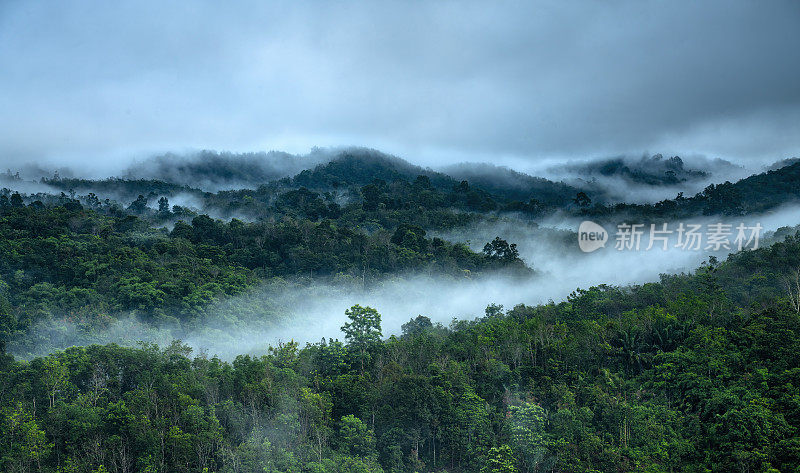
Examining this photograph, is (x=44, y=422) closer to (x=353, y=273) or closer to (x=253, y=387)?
(x=253, y=387)

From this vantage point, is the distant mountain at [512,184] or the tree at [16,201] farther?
the distant mountain at [512,184]

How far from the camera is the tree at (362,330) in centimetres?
3553

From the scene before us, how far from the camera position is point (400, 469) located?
2762 cm

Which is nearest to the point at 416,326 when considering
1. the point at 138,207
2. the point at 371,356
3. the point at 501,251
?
the point at 371,356

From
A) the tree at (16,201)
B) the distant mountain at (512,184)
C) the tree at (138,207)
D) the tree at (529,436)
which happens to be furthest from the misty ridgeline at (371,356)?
the distant mountain at (512,184)

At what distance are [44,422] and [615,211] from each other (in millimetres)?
77808

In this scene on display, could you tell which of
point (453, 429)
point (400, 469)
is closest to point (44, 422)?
point (400, 469)

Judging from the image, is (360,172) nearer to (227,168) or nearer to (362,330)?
(227,168)

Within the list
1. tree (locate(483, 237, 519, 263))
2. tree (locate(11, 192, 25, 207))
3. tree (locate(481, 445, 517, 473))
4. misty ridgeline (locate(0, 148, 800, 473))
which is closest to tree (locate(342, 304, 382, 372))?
misty ridgeline (locate(0, 148, 800, 473))

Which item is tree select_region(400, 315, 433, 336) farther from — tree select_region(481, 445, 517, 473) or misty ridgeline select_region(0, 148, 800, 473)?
tree select_region(481, 445, 517, 473)

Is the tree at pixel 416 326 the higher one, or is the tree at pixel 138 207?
the tree at pixel 138 207

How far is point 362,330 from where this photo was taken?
118 feet

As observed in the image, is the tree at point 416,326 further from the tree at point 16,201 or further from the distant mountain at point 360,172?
the distant mountain at point 360,172

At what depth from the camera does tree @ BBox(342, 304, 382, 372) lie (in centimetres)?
3553
